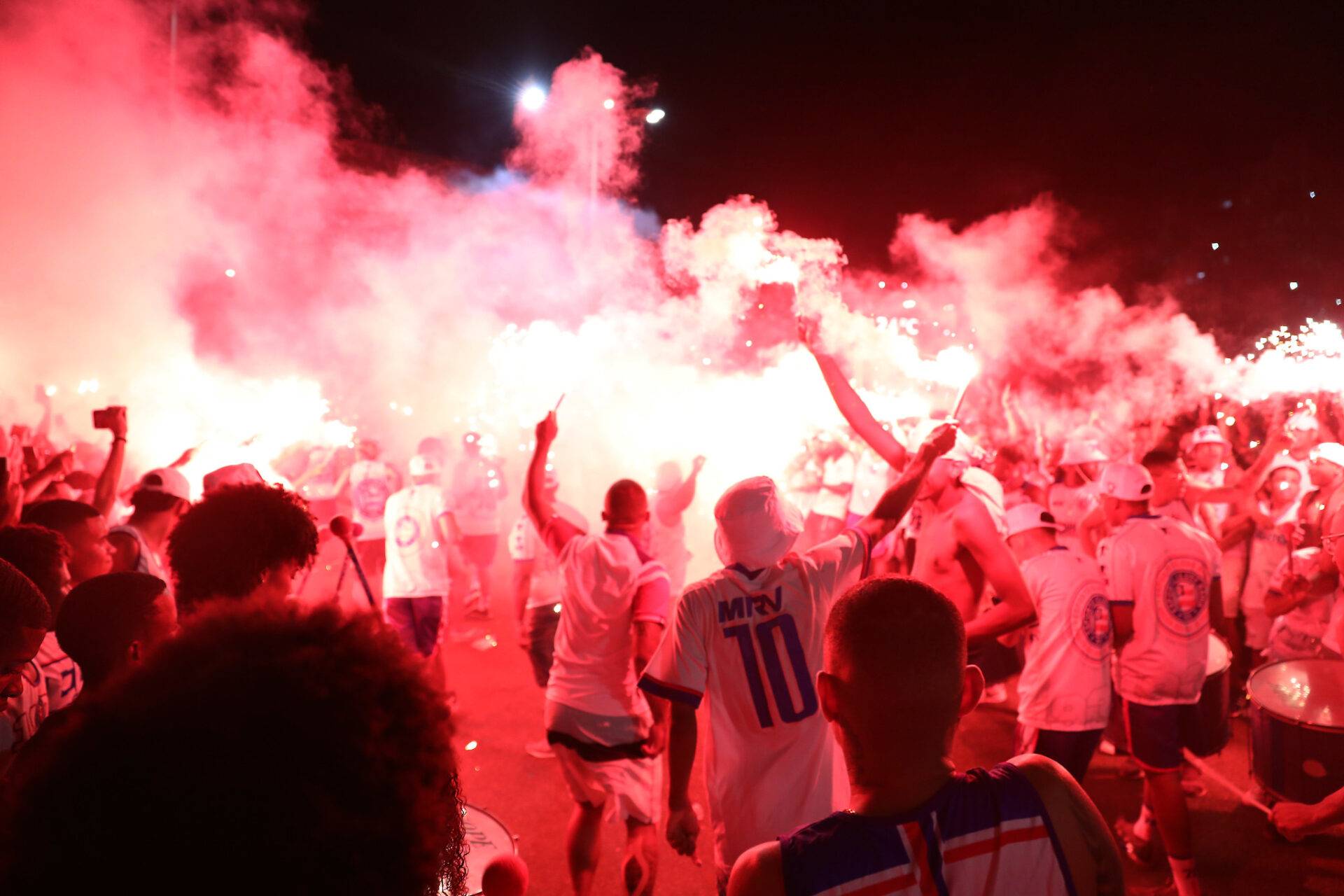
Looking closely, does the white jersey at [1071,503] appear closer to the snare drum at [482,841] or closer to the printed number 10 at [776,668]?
the printed number 10 at [776,668]

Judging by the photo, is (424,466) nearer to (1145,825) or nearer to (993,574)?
(993,574)

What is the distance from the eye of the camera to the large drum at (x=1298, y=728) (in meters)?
4.05

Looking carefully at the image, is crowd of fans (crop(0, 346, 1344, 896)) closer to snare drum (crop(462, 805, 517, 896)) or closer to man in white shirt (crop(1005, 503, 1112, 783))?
man in white shirt (crop(1005, 503, 1112, 783))

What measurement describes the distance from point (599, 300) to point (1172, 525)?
8344 millimetres

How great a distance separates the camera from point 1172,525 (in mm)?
4570

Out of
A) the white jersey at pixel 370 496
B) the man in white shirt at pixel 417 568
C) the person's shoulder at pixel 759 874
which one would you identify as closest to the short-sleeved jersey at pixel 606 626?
the person's shoulder at pixel 759 874

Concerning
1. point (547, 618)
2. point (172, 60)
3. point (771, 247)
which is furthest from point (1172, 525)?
point (172, 60)

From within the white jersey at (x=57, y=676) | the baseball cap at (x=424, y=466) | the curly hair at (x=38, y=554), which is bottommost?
the white jersey at (x=57, y=676)

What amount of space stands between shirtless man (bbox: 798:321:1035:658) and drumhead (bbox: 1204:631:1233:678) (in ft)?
4.45

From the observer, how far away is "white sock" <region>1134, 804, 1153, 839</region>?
4695 millimetres

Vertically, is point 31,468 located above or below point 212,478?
above

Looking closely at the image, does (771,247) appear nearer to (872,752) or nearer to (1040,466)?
(1040,466)

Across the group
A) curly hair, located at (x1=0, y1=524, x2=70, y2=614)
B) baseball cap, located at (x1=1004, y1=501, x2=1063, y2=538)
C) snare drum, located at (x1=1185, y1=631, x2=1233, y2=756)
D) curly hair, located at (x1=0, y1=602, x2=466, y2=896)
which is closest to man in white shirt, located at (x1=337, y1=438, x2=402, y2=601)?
curly hair, located at (x1=0, y1=524, x2=70, y2=614)

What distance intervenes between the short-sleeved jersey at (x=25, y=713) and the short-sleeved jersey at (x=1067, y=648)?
4.35 meters
